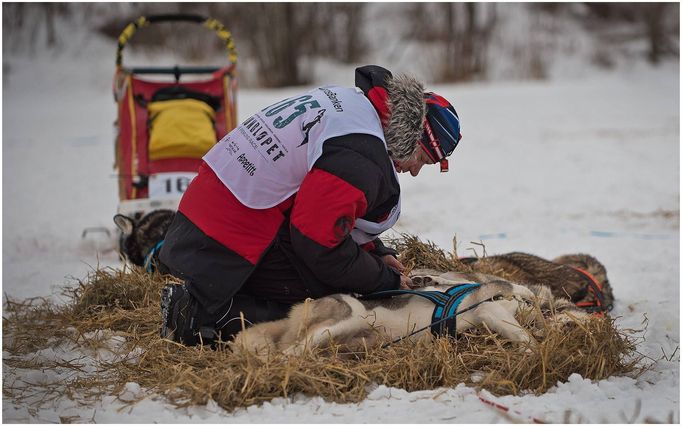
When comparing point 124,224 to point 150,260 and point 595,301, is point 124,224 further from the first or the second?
point 595,301

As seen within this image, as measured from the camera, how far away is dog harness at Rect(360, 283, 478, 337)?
3.03 metres

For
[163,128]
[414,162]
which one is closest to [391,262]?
[414,162]

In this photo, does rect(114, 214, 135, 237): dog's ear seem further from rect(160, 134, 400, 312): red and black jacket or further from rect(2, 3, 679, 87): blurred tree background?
rect(2, 3, 679, 87): blurred tree background

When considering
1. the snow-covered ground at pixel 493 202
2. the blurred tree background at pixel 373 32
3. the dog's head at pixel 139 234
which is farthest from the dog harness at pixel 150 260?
the blurred tree background at pixel 373 32

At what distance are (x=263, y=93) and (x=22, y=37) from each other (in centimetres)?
497

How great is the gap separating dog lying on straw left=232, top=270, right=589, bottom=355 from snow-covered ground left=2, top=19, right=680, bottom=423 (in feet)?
0.99

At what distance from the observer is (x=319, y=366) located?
8.93ft

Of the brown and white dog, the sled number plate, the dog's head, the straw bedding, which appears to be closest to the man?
the straw bedding

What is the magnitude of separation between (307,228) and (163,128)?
8.50ft

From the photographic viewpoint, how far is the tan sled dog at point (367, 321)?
2908mm

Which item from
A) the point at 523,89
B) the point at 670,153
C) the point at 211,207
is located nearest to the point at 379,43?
the point at 523,89

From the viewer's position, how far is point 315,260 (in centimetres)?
280

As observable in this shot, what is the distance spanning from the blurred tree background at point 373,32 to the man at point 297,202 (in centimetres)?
1031

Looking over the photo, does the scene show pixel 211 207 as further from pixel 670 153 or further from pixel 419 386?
pixel 670 153
